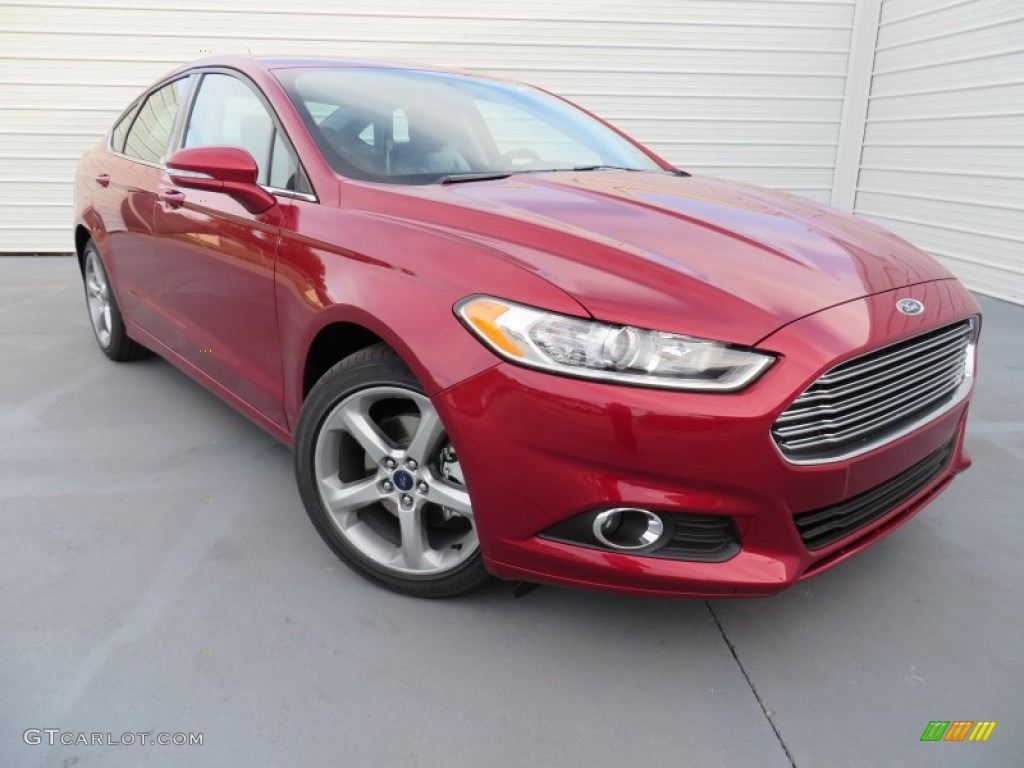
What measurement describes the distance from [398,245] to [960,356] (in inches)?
59.7

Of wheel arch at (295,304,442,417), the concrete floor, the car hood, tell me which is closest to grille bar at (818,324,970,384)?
the car hood

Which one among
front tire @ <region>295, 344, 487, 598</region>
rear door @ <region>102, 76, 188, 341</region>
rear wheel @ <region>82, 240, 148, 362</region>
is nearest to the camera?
front tire @ <region>295, 344, 487, 598</region>

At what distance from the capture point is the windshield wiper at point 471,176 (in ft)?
7.22

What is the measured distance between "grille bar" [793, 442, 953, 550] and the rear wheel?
3.33 m

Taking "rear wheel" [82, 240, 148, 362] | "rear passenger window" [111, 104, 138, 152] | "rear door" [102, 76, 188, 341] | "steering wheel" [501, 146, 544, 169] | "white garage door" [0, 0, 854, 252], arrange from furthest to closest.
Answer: "white garage door" [0, 0, 854, 252] < "rear wheel" [82, 240, 148, 362] < "rear passenger window" [111, 104, 138, 152] < "rear door" [102, 76, 188, 341] < "steering wheel" [501, 146, 544, 169]

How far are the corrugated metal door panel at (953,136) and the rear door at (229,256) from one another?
5.68 metres

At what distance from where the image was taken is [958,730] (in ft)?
5.32

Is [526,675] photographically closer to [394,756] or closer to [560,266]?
[394,756]

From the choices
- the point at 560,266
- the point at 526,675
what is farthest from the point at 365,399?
the point at 526,675

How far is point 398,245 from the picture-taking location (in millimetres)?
1839

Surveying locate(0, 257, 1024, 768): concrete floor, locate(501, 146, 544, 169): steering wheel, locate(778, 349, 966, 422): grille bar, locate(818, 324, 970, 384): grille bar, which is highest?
locate(501, 146, 544, 169): steering wheel

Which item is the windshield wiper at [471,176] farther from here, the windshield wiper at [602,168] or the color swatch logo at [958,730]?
the color swatch logo at [958,730]

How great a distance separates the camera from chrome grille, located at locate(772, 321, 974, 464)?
1549 mm

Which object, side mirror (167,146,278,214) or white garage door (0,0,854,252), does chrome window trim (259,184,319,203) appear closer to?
side mirror (167,146,278,214)
